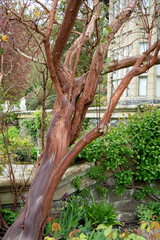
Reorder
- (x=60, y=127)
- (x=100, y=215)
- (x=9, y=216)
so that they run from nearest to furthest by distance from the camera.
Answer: (x=60, y=127) < (x=9, y=216) < (x=100, y=215)

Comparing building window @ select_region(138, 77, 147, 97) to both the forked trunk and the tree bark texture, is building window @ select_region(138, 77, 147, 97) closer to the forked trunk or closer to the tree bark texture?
the tree bark texture

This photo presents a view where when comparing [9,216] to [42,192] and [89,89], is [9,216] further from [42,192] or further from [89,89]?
[89,89]

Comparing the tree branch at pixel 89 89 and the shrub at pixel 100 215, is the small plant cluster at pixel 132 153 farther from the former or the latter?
the tree branch at pixel 89 89

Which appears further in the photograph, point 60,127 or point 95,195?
point 95,195

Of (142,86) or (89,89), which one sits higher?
(142,86)

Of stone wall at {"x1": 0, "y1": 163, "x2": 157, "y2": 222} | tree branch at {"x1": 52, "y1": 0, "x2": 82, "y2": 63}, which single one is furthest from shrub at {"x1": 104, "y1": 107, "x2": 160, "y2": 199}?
tree branch at {"x1": 52, "y1": 0, "x2": 82, "y2": 63}

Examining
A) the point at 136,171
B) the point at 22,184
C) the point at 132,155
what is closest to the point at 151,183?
the point at 136,171

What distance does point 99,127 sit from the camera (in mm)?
1972

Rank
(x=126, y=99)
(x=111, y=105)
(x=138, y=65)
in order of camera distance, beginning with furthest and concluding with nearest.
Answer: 1. (x=126, y=99)
2. (x=138, y=65)
3. (x=111, y=105)

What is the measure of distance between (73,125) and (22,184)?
1.31 meters

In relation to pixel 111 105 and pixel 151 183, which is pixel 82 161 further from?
pixel 111 105

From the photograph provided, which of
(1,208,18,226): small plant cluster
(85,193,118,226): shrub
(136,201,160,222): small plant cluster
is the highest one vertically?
(1,208,18,226): small plant cluster

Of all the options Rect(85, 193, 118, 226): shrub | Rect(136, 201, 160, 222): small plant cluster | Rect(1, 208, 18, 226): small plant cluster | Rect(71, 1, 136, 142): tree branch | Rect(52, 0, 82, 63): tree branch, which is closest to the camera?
Rect(52, 0, 82, 63): tree branch

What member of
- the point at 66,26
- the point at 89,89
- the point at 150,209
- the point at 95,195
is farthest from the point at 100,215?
the point at 66,26
